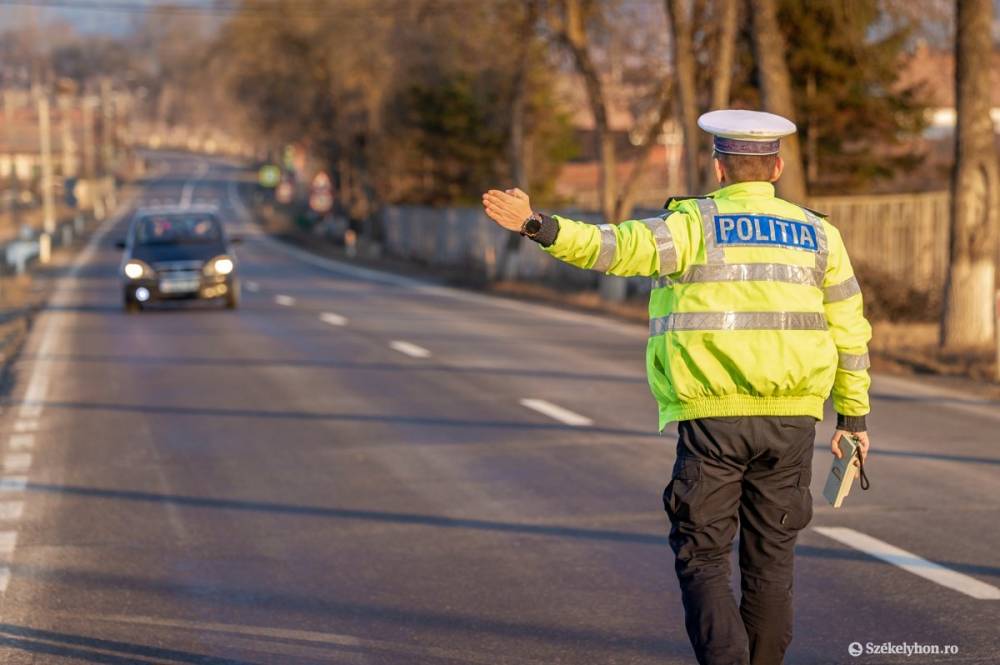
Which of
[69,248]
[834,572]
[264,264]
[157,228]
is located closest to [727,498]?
[834,572]

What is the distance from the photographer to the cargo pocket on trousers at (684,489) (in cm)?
496

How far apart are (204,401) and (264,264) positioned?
37.0m

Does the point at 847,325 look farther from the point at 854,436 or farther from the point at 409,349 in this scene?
the point at 409,349

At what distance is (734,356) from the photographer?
16.5ft

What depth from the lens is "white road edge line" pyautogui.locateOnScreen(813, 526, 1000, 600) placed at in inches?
271

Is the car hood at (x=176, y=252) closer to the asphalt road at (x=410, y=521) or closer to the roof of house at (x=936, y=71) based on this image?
the asphalt road at (x=410, y=521)

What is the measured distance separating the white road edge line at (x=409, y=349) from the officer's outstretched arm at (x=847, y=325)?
1354 cm

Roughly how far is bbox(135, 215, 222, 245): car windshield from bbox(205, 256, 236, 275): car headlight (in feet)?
4.26

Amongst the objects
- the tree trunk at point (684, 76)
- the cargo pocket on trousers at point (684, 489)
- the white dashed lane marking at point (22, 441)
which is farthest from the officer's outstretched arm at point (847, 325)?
the tree trunk at point (684, 76)

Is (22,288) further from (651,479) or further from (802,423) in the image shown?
(802,423)

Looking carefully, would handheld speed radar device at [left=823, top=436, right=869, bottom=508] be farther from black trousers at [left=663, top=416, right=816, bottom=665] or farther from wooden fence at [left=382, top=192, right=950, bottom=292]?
wooden fence at [left=382, top=192, right=950, bottom=292]

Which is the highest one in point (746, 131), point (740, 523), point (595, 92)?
point (595, 92)

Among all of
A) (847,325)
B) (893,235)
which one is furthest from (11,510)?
(893,235)

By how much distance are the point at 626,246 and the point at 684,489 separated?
74cm
